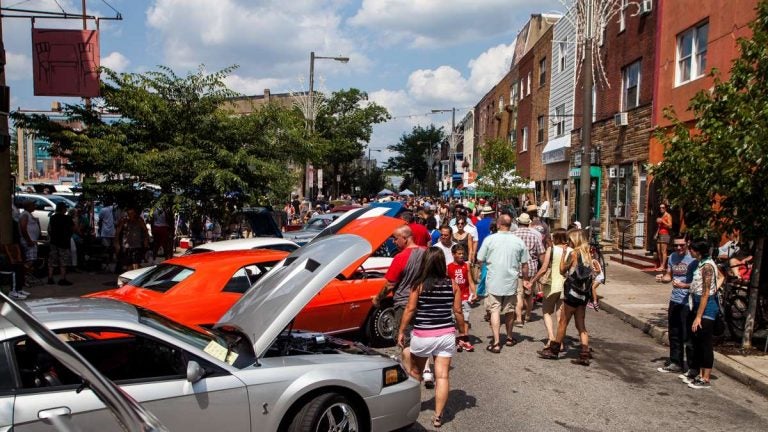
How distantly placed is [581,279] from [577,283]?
8 centimetres

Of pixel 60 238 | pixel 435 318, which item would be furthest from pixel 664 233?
pixel 60 238

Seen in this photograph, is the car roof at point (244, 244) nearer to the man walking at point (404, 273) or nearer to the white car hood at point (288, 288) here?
the man walking at point (404, 273)

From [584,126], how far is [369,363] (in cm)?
1297

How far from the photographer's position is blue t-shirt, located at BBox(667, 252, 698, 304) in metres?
7.05

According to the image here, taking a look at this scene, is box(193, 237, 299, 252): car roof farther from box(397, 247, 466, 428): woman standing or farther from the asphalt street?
box(397, 247, 466, 428): woman standing

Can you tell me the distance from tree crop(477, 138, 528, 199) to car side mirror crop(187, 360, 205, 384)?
2394cm

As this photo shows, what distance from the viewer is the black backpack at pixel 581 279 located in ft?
23.9

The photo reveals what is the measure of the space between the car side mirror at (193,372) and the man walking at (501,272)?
16.2ft

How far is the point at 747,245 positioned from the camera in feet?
26.9

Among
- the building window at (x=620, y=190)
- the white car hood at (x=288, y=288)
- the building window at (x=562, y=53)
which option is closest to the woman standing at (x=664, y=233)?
the building window at (x=620, y=190)

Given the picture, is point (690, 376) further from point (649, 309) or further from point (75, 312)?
point (75, 312)

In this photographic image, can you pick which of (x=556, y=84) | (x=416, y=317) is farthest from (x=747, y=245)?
(x=556, y=84)

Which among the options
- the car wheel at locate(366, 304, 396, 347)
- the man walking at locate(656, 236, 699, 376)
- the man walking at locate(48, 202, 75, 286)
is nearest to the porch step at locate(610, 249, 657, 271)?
the man walking at locate(656, 236, 699, 376)

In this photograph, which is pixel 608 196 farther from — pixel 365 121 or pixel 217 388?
pixel 365 121
